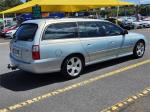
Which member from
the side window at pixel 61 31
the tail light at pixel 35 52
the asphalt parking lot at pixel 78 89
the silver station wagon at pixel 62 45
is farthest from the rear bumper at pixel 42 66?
the side window at pixel 61 31

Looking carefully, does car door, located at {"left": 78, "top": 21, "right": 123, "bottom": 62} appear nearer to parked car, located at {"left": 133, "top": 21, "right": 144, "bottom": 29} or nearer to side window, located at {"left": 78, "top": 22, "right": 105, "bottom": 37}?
side window, located at {"left": 78, "top": 22, "right": 105, "bottom": 37}

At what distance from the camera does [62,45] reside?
7.09 metres

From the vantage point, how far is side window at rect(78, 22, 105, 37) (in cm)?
775

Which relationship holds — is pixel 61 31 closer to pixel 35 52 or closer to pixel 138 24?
pixel 35 52

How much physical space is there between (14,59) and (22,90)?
3.91 ft

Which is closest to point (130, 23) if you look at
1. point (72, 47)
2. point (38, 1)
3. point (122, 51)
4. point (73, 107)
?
point (38, 1)

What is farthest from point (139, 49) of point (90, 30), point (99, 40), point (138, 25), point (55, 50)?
point (138, 25)

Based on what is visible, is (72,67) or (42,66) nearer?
(42,66)

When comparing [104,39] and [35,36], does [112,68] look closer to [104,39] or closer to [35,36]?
[104,39]

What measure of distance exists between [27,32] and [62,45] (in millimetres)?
959

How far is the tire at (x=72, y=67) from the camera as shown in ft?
23.8

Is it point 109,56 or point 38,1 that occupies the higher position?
point 38,1

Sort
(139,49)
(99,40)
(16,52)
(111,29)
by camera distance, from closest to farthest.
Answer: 1. (16,52)
2. (99,40)
3. (111,29)
4. (139,49)

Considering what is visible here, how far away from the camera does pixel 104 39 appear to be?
8.27 m
